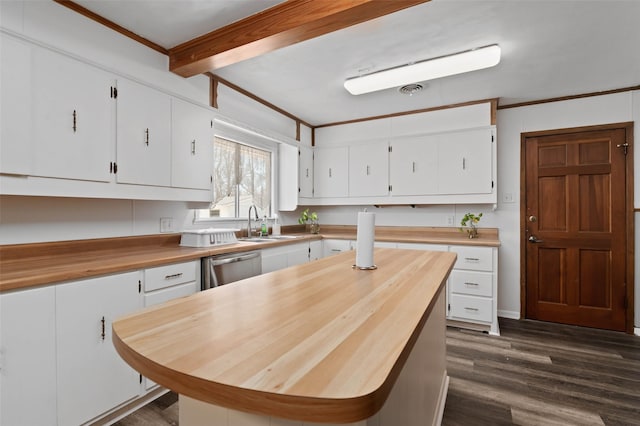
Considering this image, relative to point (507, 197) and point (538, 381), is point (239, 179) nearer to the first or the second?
point (507, 197)

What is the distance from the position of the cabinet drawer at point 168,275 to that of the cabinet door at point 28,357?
1.59ft

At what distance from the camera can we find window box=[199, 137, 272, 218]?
3.33 meters

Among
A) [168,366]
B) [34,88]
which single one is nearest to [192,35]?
[34,88]

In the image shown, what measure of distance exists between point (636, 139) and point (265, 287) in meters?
3.95

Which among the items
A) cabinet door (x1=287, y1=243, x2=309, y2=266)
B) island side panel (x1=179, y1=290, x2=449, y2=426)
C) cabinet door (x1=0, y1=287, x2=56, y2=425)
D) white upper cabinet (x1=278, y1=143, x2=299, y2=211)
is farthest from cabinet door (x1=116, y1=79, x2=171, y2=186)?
white upper cabinet (x1=278, y1=143, x2=299, y2=211)

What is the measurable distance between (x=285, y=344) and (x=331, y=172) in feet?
12.4

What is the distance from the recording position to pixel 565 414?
1896 mm

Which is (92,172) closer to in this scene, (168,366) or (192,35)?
(192,35)

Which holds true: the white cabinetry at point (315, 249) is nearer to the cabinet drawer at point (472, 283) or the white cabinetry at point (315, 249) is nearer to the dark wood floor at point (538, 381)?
the cabinet drawer at point (472, 283)

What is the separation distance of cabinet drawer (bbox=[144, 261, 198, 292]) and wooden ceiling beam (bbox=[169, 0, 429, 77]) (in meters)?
1.47

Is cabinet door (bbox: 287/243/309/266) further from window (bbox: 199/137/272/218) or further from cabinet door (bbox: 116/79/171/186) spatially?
cabinet door (bbox: 116/79/171/186)

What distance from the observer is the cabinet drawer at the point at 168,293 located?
6.40 feet

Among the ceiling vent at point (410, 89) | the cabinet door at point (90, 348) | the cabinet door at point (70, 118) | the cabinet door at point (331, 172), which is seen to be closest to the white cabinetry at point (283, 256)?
the cabinet door at point (331, 172)

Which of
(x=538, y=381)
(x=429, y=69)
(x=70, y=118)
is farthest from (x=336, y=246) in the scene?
(x=70, y=118)
